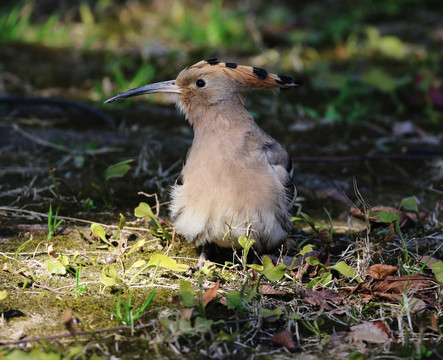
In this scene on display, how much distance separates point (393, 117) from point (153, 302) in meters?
3.60

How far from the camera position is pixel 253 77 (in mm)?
3424

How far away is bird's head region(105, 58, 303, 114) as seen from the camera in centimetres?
341

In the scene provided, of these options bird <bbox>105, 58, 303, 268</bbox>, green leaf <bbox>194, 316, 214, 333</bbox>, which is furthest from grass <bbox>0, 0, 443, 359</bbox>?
bird <bbox>105, 58, 303, 268</bbox>

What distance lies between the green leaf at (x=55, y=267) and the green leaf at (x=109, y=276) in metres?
0.23

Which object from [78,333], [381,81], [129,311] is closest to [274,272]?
[129,311]

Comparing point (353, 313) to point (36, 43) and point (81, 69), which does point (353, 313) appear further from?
point (36, 43)

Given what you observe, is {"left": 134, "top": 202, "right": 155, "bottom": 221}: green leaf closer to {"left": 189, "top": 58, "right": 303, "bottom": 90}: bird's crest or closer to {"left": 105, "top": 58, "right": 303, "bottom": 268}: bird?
{"left": 105, "top": 58, "right": 303, "bottom": 268}: bird

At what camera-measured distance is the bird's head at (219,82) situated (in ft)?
11.2

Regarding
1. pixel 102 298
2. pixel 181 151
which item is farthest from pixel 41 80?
pixel 102 298

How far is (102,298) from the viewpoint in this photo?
288 cm

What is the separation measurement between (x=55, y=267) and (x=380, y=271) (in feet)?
5.15

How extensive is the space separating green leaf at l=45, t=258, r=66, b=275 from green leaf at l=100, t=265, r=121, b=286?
0.77 feet

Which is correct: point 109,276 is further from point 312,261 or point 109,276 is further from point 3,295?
point 312,261

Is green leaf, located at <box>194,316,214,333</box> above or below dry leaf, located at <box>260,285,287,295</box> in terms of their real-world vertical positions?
above
